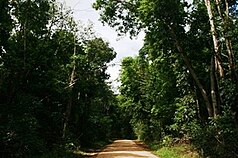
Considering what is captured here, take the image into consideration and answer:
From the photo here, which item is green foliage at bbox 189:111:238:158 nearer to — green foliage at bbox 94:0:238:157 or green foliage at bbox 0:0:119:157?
green foliage at bbox 94:0:238:157

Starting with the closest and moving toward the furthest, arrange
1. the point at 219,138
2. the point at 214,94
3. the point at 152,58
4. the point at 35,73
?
1. the point at 219,138
2. the point at 214,94
3. the point at 35,73
4. the point at 152,58

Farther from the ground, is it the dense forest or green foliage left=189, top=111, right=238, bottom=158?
the dense forest

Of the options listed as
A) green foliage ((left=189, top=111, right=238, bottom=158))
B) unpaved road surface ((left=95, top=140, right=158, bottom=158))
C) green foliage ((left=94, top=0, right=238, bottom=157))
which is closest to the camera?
green foliage ((left=189, top=111, right=238, bottom=158))

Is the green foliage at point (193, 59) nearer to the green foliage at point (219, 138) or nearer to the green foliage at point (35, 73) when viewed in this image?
the green foliage at point (219, 138)

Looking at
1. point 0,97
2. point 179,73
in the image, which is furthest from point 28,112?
point 179,73

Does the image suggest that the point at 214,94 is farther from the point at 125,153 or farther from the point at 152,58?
the point at 125,153

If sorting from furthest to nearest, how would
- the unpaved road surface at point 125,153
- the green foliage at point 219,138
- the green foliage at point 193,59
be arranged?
the unpaved road surface at point 125,153 → the green foliage at point 193,59 → the green foliage at point 219,138

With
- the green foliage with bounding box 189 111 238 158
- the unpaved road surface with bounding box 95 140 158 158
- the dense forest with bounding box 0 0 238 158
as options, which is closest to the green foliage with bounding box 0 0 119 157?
the dense forest with bounding box 0 0 238 158

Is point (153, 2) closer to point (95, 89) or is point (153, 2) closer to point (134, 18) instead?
point (134, 18)

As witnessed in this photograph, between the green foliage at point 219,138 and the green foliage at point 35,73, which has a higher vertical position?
the green foliage at point 35,73

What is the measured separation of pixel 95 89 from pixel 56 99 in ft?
35.1

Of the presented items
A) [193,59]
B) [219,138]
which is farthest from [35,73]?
[219,138]

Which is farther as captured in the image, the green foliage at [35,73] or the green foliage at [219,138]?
the green foliage at [35,73]

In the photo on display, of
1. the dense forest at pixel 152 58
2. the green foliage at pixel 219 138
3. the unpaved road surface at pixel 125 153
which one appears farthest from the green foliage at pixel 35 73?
the green foliage at pixel 219 138
